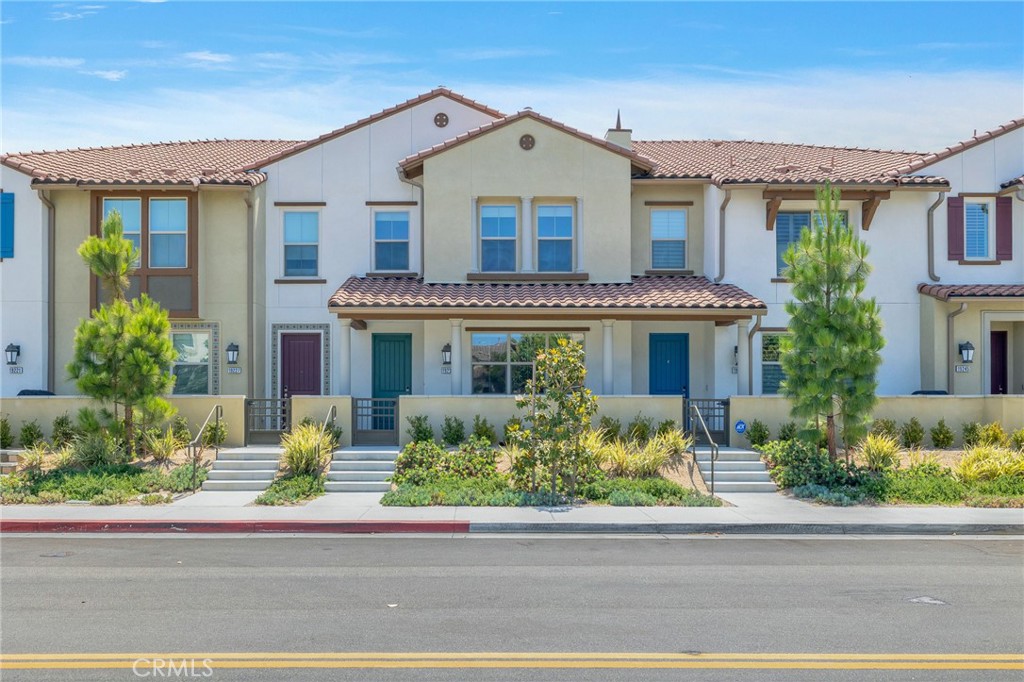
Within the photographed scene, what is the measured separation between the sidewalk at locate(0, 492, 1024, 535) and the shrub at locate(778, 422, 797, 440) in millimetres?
3579

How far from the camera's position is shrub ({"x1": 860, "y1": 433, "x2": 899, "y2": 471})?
16906 mm

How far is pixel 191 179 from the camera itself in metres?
20.5

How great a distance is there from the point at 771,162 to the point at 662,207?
3.78 metres

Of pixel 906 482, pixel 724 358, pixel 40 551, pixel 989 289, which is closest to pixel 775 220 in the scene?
pixel 724 358

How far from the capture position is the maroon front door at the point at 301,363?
21781 mm

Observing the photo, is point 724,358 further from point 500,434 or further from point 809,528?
point 809,528

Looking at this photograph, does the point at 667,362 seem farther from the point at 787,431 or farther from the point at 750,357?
the point at 787,431

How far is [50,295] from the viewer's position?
21.1 m

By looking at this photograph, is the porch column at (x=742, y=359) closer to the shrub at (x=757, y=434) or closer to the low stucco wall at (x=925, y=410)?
the low stucco wall at (x=925, y=410)

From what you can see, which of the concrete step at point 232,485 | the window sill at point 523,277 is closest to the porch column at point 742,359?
the window sill at point 523,277

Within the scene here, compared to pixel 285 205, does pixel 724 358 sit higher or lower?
lower

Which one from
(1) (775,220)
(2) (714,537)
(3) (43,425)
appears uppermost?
(1) (775,220)

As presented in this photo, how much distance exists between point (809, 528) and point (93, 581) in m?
10.0

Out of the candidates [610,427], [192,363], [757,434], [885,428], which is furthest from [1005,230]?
[192,363]
